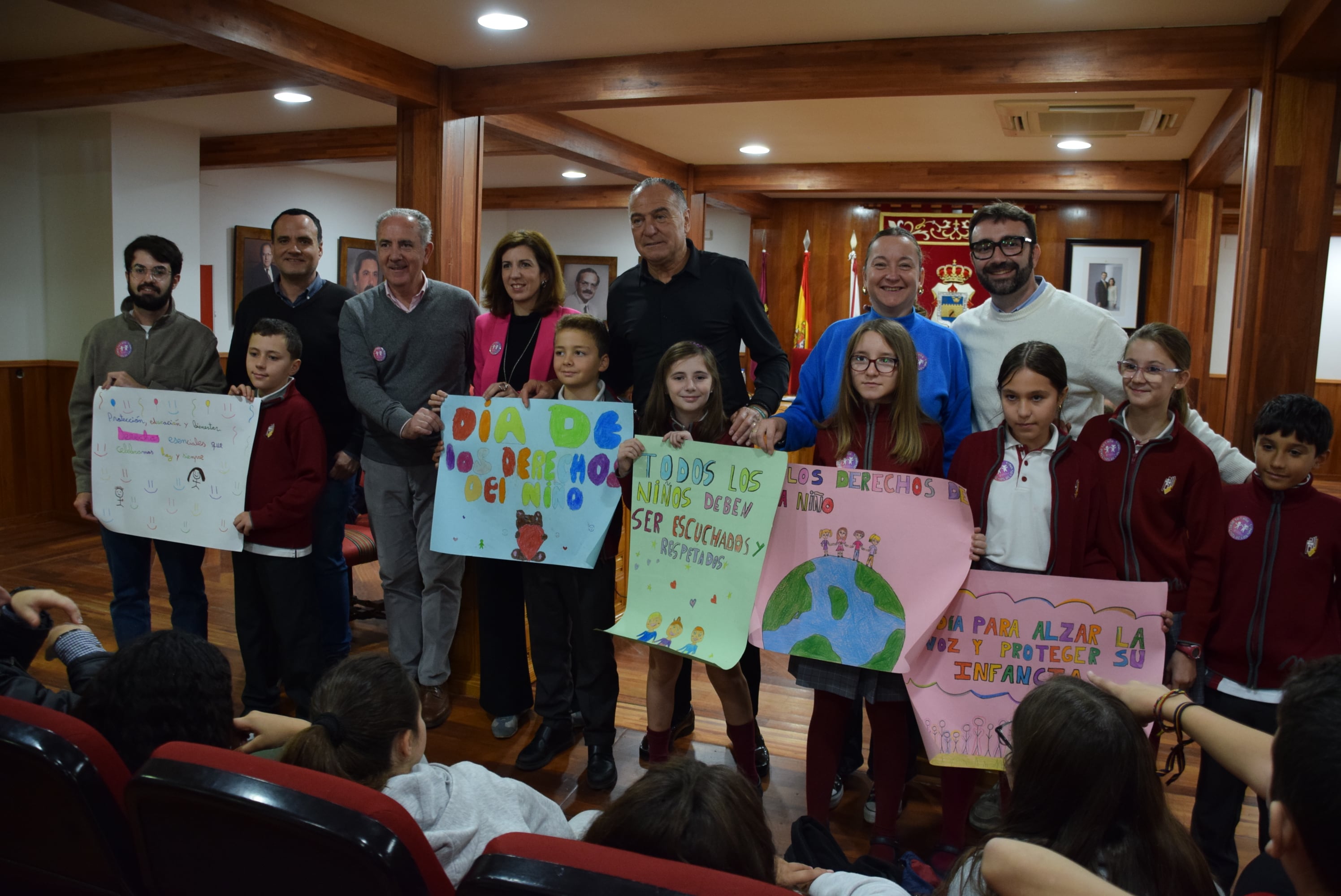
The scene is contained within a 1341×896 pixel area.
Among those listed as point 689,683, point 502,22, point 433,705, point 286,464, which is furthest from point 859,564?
point 502,22

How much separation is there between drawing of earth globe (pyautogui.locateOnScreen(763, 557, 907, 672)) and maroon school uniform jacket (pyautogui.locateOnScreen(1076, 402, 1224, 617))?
51 cm

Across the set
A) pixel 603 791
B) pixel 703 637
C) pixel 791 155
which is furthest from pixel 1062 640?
pixel 791 155

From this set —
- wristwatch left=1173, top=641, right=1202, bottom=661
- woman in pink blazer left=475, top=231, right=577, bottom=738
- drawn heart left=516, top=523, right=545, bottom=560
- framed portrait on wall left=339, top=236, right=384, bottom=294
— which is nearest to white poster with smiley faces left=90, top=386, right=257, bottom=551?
woman in pink blazer left=475, top=231, right=577, bottom=738

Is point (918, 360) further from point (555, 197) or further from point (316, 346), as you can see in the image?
point (555, 197)

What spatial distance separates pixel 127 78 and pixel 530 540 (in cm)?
328

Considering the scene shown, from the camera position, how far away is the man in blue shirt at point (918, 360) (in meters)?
2.32

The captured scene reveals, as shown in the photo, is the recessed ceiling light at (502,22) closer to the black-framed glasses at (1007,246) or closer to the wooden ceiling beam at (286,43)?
the wooden ceiling beam at (286,43)

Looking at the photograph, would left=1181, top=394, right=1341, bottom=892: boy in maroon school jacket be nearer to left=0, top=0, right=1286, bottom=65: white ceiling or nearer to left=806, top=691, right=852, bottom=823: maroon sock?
left=806, top=691, right=852, bottom=823: maroon sock

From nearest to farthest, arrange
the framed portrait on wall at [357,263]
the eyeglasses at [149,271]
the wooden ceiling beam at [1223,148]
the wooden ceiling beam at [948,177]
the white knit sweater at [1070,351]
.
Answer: the white knit sweater at [1070,351] < the eyeglasses at [149,271] < the wooden ceiling beam at [1223,148] < the wooden ceiling beam at [948,177] < the framed portrait on wall at [357,263]

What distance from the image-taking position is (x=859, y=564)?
2.07 meters

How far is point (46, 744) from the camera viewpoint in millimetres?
1149

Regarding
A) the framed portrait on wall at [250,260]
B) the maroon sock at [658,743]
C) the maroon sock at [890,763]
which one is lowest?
the maroon sock at [658,743]

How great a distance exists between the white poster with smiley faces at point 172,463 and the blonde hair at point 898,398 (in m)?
1.72

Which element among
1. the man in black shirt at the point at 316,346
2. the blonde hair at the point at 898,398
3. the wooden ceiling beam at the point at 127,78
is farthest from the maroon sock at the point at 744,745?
the wooden ceiling beam at the point at 127,78
